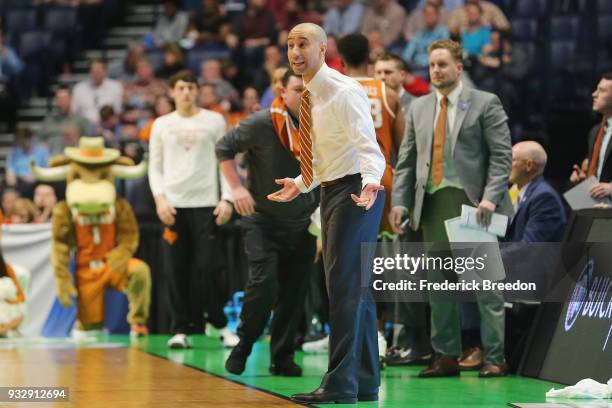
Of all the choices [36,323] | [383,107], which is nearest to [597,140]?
[383,107]

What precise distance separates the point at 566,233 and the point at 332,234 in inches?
89.8

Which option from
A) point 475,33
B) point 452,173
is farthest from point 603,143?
point 475,33

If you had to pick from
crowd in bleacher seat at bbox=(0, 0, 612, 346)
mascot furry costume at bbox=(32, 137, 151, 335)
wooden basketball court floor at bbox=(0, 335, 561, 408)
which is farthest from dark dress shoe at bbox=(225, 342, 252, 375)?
crowd in bleacher seat at bbox=(0, 0, 612, 346)

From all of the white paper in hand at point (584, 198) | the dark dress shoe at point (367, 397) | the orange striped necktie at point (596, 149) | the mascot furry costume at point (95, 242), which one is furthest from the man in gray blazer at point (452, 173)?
the mascot furry costume at point (95, 242)

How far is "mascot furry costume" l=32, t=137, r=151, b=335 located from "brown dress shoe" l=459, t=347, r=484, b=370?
3581 millimetres

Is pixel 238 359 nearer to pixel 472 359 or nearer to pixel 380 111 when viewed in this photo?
pixel 472 359

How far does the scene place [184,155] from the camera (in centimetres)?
984

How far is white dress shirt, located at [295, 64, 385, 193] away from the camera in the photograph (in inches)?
231

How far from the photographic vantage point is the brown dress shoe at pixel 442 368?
294 inches

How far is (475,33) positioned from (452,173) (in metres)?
6.54

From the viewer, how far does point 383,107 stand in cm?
809

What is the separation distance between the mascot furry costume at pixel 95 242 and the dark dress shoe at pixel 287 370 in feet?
10.8

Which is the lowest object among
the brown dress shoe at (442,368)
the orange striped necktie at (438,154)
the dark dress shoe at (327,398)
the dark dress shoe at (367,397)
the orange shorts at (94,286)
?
the orange shorts at (94,286)

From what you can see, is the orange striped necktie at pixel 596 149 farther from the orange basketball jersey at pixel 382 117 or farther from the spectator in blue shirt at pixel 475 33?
the spectator in blue shirt at pixel 475 33
